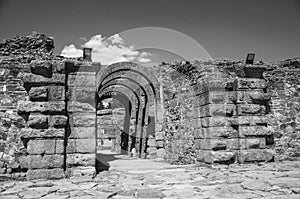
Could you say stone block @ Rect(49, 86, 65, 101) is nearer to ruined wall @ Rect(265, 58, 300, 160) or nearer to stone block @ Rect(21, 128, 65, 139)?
stone block @ Rect(21, 128, 65, 139)

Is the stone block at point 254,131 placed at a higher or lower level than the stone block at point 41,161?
higher

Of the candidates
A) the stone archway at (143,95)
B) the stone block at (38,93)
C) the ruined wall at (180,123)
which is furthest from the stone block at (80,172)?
the stone archway at (143,95)

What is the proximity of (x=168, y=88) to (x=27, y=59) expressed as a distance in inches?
244

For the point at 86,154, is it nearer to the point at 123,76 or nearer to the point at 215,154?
the point at 215,154

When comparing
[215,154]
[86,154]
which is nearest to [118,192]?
[86,154]

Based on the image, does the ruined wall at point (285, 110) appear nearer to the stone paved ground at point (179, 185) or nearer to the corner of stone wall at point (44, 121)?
the stone paved ground at point (179, 185)

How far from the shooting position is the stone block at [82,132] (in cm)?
591

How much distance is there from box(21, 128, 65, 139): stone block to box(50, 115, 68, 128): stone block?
0.11 m

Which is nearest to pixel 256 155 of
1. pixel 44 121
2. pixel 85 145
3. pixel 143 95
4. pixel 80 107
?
pixel 85 145

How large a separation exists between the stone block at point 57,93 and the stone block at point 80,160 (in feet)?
4.19

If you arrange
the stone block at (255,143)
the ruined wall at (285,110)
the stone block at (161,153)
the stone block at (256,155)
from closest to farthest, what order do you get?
the stone block at (256,155), the stone block at (255,143), the ruined wall at (285,110), the stone block at (161,153)

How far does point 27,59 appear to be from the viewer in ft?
22.7

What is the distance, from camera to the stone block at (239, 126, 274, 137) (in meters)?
6.63

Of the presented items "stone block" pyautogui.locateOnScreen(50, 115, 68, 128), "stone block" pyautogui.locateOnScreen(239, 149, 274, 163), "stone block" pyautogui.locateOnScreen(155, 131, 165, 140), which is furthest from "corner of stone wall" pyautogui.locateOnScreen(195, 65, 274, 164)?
"stone block" pyautogui.locateOnScreen(155, 131, 165, 140)
